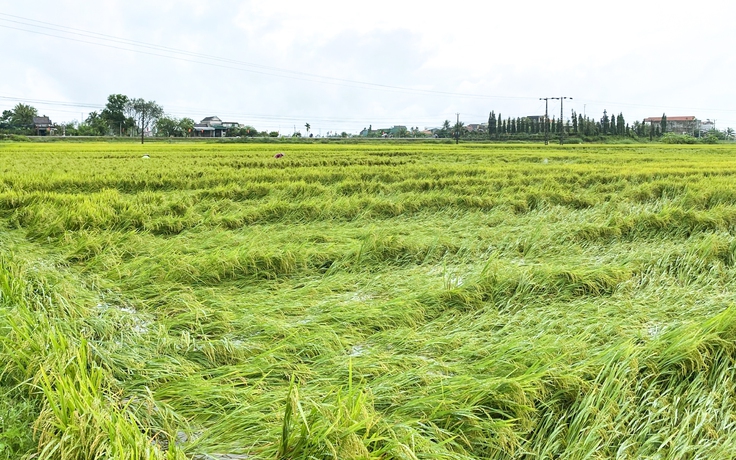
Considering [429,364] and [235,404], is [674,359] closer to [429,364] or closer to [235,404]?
[429,364]

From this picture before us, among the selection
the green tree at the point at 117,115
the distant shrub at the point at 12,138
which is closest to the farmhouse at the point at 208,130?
the green tree at the point at 117,115

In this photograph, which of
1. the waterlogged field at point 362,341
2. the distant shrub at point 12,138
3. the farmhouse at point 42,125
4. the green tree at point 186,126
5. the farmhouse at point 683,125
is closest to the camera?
the waterlogged field at point 362,341

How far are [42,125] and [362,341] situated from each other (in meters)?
78.2

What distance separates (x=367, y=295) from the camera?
132 inches

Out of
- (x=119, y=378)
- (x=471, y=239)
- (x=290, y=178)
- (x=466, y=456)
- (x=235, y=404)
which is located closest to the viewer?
(x=466, y=456)

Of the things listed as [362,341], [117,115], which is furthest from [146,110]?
[362,341]

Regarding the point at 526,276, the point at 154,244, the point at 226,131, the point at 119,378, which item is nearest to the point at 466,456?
the point at 119,378

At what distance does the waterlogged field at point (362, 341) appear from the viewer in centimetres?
165

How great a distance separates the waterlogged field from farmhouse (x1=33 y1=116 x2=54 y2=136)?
2820 inches

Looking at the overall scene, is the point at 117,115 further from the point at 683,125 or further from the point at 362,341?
the point at 683,125

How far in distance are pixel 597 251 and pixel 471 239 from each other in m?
1.32

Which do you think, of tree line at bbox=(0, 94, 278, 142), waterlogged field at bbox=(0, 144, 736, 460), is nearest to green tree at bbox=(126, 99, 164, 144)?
tree line at bbox=(0, 94, 278, 142)

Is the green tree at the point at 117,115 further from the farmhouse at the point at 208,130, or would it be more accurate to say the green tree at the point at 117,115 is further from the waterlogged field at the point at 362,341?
the waterlogged field at the point at 362,341

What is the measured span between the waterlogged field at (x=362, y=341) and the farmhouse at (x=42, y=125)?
235 feet
